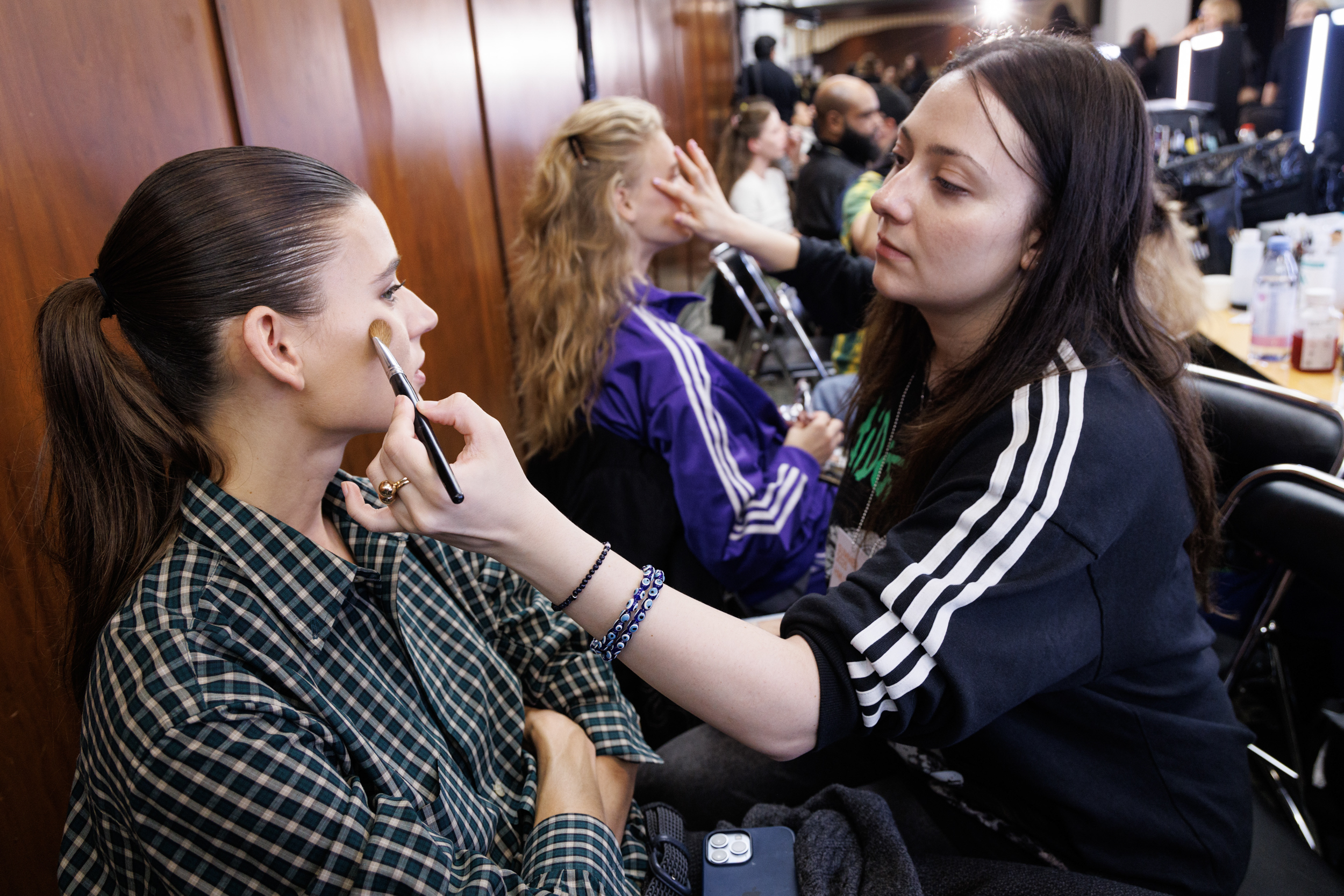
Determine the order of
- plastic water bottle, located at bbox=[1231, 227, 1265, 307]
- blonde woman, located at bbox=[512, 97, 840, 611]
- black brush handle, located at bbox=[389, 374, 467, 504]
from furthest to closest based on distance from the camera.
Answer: plastic water bottle, located at bbox=[1231, 227, 1265, 307] < blonde woman, located at bbox=[512, 97, 840, 611] < black brush handle, located at bbox=[389, 374, 467, 504]

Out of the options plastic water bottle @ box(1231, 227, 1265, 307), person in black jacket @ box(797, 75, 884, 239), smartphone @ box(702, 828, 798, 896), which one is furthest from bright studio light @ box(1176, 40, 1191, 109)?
smartphone @ box(702, 828, 798, 896)

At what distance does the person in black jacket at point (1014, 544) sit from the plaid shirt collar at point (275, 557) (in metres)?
0.18

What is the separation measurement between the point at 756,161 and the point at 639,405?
137 inches

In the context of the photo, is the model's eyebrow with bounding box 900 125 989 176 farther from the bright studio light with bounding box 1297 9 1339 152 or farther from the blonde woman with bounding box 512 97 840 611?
the bright studio light with bounding box 1297 9 1339 152

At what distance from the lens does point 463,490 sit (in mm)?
743

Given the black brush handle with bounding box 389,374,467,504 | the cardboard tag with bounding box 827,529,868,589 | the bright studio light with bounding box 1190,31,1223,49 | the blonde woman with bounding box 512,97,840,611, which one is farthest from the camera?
the bright studio light with bounding box 1190,31,1223,49

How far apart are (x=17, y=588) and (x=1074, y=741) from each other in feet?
4.20

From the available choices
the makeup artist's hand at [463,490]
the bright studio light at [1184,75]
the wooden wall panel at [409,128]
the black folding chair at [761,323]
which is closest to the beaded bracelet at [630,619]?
the makeup artist's hand at [463,490]

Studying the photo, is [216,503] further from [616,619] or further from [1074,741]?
[1074,741]

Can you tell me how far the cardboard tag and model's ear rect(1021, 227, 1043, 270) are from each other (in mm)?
471

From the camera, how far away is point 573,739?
1.11 metres

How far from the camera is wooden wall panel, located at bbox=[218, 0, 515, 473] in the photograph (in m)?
1.36

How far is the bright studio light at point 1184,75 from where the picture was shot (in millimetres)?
4207

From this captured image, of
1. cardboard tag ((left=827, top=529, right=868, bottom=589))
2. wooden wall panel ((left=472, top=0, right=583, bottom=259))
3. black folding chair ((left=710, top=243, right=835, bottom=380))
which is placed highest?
wooden wall panel ((left=472, top=0, right=583, bottom=259))
